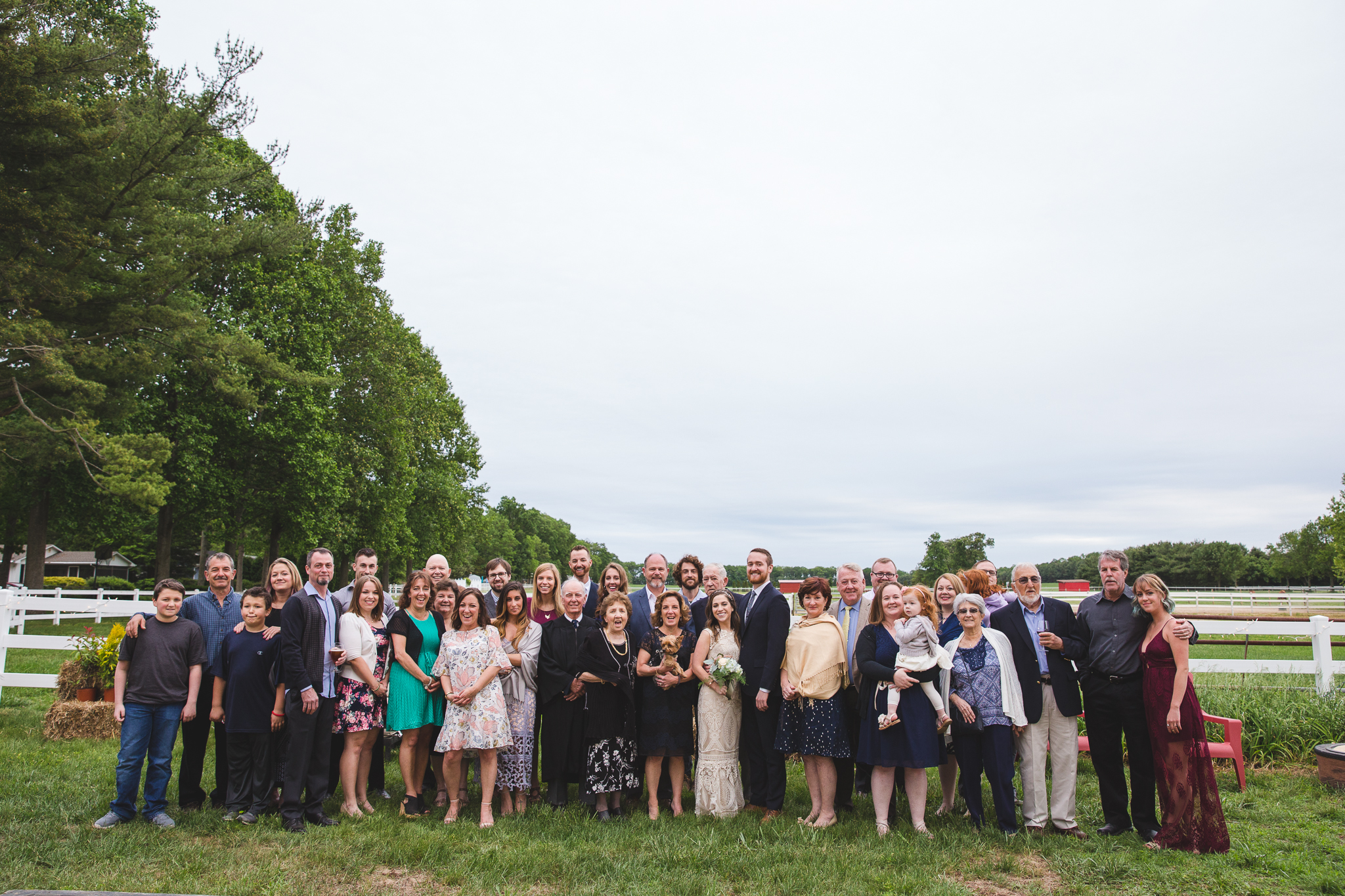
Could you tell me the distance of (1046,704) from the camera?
20.6ft

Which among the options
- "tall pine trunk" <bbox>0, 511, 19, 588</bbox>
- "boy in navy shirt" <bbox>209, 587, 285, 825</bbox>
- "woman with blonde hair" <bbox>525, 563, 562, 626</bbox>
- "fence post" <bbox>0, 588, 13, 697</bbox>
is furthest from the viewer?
"tall pine trunk" <bbox>0, 511, 19, 588</bbox>

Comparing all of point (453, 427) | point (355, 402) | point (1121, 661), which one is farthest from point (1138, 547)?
point (1121, 661)

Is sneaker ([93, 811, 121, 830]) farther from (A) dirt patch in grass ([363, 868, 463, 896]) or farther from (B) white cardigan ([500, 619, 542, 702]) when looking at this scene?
(B) white cardigan ([500, 619, 542, 702])

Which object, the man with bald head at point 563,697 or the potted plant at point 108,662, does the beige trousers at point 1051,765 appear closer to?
the man with bald head at point 563,697

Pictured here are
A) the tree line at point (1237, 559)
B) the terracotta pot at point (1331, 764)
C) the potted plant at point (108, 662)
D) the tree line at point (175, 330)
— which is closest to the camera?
the terracotta pot at point (1331, 764)

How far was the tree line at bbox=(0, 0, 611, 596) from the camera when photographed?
12922 mm

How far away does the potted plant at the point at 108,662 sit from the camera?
9.45 m

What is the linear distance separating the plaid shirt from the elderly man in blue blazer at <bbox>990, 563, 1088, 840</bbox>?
6.62 meters

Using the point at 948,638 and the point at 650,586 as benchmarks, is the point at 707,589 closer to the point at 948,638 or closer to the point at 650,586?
the point at 650,586

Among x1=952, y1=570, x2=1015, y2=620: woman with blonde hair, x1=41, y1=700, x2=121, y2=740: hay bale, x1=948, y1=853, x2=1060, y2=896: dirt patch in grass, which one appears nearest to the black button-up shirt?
x1=952, y1=570, x2=1015, y2=620: woman with blonde hair

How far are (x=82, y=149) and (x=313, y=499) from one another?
1093cm

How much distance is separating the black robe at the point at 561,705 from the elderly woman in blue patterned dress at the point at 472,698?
0.39 m

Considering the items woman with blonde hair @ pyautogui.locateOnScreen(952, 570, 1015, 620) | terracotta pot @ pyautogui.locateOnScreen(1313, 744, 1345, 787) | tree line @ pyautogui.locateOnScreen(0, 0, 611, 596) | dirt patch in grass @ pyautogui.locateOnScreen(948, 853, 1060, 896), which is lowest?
dirt patch in grass @ pyautogui.locateOnScreen(948, 853, 1060, 896)

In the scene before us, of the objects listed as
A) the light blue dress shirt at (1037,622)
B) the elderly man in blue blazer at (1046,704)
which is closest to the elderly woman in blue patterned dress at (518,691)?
the elderly man in blue blazer at (1046,704)
